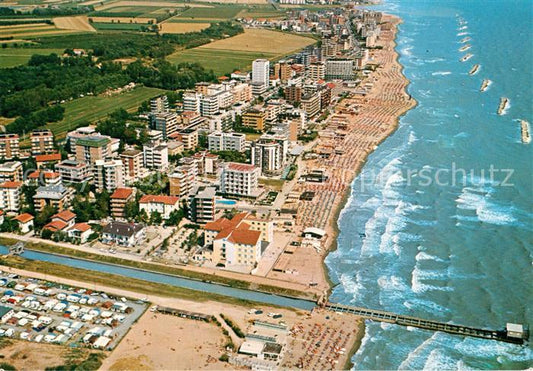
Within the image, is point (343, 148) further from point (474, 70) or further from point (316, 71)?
point (474, 70)

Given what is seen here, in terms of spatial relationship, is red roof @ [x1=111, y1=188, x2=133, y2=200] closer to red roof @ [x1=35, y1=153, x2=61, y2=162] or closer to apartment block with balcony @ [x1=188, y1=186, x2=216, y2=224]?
apartment block with balcony @ [x1=188, y1=186, x2=216, y2=224]

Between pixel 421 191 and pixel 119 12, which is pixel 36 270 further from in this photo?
pixel 119 12

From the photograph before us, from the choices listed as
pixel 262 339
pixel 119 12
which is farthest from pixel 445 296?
pixel 119 12

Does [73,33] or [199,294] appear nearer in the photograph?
[199,294]

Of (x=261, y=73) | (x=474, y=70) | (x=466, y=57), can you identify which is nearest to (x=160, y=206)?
(x=261, y=73)

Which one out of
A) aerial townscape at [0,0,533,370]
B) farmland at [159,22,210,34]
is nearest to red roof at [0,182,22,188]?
aerial townscape at [0,0,533,370]

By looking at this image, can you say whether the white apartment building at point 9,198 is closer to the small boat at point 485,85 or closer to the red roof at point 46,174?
the red roof at point 46,174
